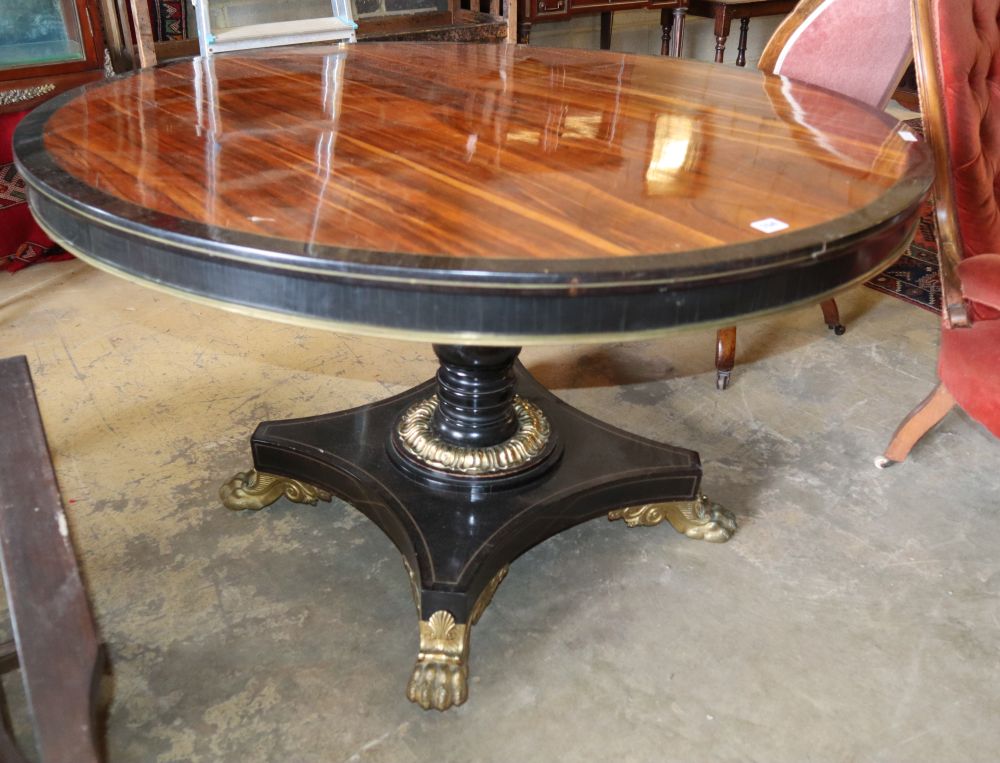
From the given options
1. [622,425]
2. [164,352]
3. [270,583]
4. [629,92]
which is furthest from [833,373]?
[164,352]

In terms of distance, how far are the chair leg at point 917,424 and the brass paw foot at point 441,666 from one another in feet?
3.45

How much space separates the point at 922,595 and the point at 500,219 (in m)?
1.09

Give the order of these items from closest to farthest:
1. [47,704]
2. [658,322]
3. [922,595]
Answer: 1. [47,704]
2. [658,322]
3. [922,595]

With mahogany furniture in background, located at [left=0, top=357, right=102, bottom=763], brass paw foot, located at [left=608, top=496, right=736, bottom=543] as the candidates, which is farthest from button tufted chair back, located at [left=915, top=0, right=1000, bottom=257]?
mahogany furniture in background, located at [left=0, top=357, right=102, bottom=763]

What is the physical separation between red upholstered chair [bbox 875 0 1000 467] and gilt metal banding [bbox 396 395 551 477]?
2.49 ft

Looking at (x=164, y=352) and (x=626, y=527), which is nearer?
(x=626, y=527)

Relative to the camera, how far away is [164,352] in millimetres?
2408

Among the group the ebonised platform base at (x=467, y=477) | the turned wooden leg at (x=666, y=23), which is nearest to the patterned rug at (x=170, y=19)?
the ebonised platform base at (x=467, y=477)

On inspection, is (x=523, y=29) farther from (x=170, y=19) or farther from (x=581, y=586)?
(x=581, y=586)

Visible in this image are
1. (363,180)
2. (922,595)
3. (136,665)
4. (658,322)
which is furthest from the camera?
(922,595)

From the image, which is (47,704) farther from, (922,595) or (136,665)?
(922,595)

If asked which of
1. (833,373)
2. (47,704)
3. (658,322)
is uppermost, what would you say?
(658,322)

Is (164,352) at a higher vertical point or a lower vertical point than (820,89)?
lower

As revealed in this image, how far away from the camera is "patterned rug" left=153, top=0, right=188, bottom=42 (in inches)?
121
